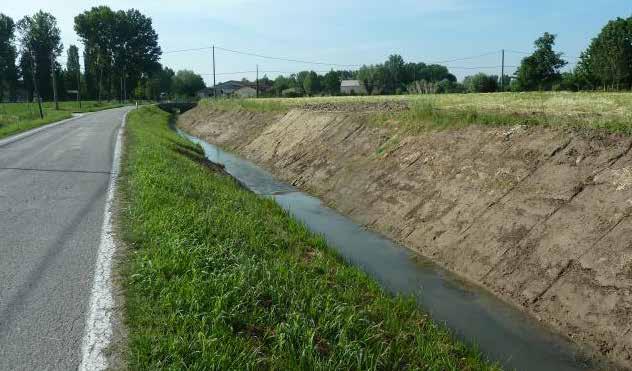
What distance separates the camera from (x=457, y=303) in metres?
7.86

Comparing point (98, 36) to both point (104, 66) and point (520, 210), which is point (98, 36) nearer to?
point (104, 66)

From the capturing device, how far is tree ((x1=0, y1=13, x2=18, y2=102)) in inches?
3462

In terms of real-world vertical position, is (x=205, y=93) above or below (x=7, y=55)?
below

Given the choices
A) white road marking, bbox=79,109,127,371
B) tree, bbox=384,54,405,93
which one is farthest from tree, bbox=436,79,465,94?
white road marking, bbox=79,109,127,371

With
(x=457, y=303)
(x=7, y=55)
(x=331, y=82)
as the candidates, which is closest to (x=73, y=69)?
(x=7, y=55)

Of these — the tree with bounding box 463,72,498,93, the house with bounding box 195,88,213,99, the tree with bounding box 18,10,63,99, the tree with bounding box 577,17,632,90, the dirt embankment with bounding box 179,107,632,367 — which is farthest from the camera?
the house with bounding box 195,88,213,99

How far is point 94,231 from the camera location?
7297 mm

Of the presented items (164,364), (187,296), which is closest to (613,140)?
(187,296)

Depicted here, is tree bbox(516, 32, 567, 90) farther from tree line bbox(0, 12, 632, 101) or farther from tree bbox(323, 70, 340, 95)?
tree bbox(323, 70, 340, 95)

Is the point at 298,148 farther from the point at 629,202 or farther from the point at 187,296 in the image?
the point at 187,296

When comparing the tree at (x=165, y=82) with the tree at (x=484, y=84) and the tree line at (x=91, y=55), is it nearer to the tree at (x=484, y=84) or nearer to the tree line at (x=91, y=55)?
the tree line at (x=91, y=55)

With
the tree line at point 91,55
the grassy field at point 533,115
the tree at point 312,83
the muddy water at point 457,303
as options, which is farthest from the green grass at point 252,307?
the tree at point 312,83

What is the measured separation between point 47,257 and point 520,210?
8.16 metres

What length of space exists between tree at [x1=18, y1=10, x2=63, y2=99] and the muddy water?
285 ft
